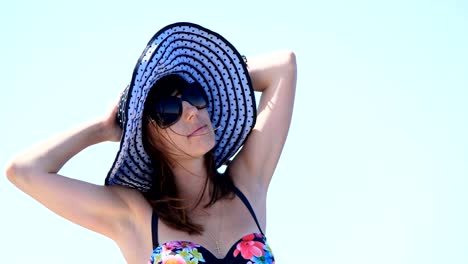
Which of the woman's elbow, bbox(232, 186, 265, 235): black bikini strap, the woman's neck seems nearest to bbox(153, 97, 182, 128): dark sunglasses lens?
the woman's neck

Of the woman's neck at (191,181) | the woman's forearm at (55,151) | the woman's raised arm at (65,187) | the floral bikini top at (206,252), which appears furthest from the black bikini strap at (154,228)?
the woman's forearm at (55,151)

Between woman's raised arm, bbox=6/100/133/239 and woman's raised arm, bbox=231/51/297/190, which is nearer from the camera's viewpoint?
woman's raised arm, bbox=6/100/133/239

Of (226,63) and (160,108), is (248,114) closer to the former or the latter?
(226,63)

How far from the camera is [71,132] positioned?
622 cm

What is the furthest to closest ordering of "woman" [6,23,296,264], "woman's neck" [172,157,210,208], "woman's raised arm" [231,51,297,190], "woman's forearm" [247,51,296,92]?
1. "woman's forearm" [247,51,296,92]
2. "woman's raised arm" [231,51,297,190]
3. "woman's neck" [172,157,210,208]
4. "woman" [6,23,296,264]

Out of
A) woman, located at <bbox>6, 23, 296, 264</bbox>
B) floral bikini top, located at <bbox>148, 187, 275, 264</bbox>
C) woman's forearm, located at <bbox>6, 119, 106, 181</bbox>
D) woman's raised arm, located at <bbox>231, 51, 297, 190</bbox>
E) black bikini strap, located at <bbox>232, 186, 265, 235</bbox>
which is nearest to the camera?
floral bikini top, located at <bbox>148, 187, 275, 264</bbox>

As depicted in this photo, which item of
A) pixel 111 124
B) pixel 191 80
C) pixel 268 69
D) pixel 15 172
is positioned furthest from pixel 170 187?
pixel 268 69

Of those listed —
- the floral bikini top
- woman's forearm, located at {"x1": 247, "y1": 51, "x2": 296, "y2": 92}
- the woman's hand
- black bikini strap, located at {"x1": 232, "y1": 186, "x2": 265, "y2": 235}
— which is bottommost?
the floral bikini top

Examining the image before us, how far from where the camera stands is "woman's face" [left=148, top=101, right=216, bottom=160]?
597cm

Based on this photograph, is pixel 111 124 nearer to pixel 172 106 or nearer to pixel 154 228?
pixel 172 106

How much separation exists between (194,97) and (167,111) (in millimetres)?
201

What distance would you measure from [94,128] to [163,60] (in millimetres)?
644

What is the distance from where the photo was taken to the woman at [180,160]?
5.89 m

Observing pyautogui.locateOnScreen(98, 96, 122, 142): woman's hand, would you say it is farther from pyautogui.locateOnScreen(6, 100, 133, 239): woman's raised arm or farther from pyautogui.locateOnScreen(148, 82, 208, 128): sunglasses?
pyautogui.locateOnScreen(148, 82, 208, 128): sunglasses
